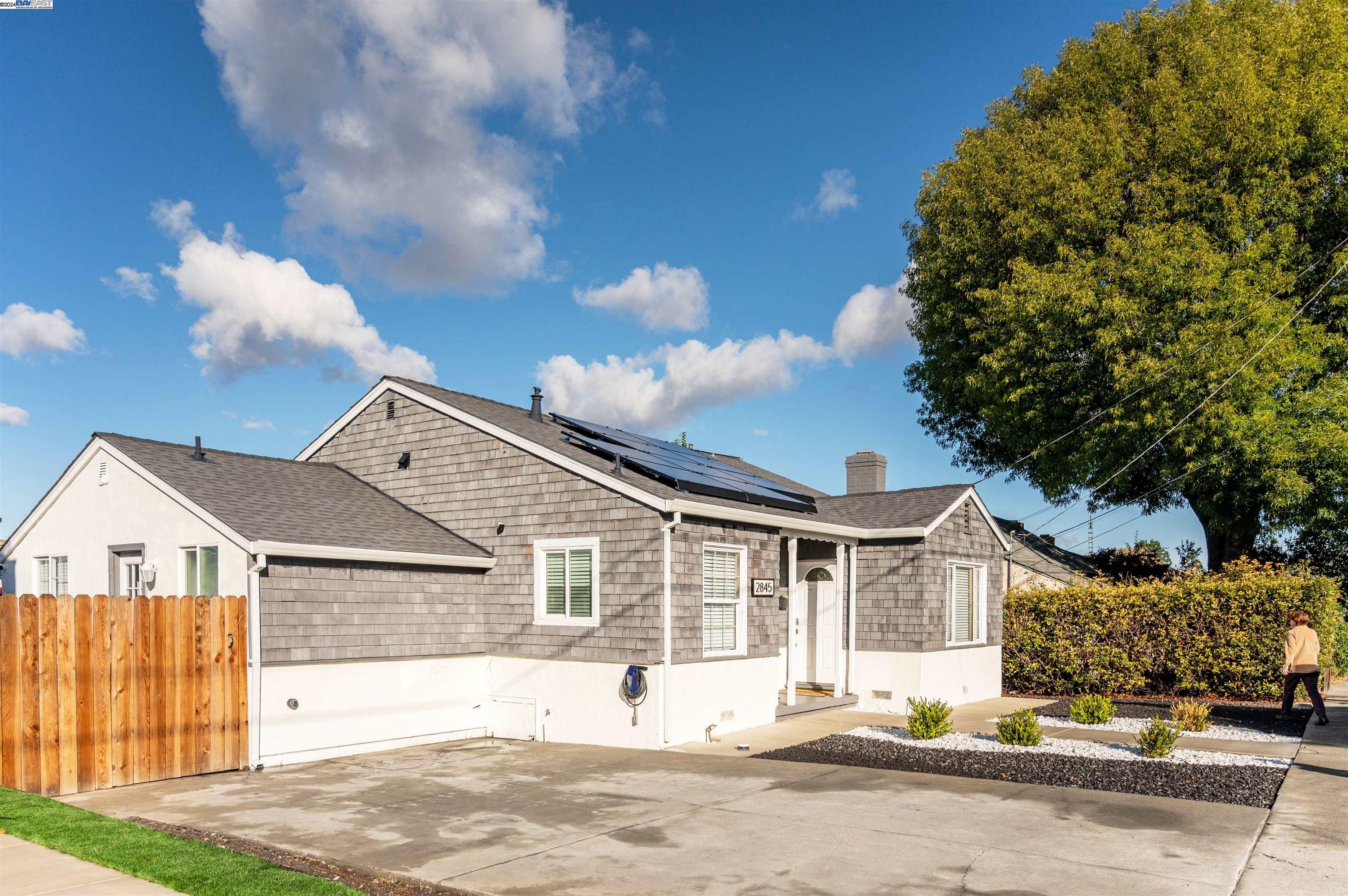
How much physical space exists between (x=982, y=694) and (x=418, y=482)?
1136 cm

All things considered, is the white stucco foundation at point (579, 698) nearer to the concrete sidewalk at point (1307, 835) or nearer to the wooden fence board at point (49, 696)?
the wooden fence board at point (49, 696)

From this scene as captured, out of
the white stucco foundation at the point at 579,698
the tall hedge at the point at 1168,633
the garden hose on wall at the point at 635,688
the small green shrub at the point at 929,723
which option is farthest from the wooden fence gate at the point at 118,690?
the tall hedge at the point at 1168,633

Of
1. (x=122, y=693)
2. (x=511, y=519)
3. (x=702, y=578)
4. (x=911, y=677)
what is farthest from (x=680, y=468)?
(x=122, y=693)

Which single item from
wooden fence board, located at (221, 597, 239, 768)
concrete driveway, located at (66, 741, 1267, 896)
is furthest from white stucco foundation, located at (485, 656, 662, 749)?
wooden fence board, located at (221, 597, 239, 768)

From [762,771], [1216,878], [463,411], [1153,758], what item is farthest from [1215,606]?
[463,411]

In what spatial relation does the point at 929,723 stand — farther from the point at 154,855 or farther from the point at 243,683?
the point at 154,855

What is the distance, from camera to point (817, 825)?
27.1ft

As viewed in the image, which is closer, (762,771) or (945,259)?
(762,771)

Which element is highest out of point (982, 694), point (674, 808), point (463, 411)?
point (463, 411)

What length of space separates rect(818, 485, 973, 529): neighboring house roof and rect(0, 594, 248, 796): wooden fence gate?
426 inches

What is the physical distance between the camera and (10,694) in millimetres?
9438

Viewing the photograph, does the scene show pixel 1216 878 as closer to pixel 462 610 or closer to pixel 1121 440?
pixel 462 610

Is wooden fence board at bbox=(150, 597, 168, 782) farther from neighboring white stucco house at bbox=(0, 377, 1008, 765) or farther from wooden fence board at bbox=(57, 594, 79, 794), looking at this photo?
neighboring white stucco house at bbox=(0, 377, 1008, 765)

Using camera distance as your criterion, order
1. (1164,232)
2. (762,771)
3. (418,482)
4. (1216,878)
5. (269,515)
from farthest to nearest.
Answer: (1164,232)
(418,482)
(269,515)
(762,771)
(1216,878)
